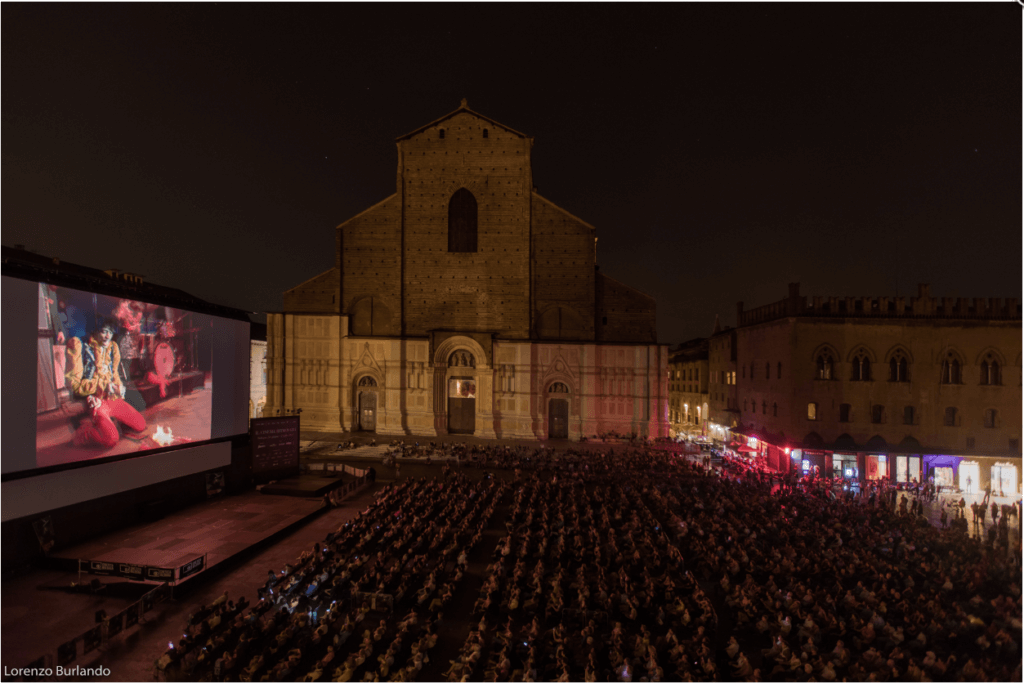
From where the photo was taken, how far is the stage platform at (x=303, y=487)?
22234 millimetres

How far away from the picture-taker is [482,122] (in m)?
38.9

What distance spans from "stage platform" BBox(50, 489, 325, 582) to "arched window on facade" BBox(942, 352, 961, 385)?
31.7m

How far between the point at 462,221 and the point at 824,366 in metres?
27.0

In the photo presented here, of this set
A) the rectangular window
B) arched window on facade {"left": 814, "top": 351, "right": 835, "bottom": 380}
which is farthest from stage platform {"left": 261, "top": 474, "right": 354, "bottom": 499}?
the rectangular window

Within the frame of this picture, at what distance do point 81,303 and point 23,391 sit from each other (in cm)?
332

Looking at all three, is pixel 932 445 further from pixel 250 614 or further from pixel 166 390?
pixel 166 390

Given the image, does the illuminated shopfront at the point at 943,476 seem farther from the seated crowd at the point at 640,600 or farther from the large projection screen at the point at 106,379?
the large projection screen at the point at 106,379

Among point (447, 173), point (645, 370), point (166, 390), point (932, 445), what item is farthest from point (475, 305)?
point (932, 445)

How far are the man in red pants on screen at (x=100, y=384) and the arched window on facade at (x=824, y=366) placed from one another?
1265 inches

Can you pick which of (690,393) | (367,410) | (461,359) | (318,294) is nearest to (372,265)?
(318,294)

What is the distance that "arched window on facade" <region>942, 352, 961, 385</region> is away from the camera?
1008 inches

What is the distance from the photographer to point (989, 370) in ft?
83.0

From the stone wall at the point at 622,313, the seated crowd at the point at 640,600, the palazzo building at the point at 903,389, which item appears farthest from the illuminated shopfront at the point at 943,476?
the stone wall at the point at 622,313

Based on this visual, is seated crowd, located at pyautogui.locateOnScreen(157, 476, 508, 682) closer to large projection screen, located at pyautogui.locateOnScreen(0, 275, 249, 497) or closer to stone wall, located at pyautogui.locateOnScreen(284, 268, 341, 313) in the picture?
large projection screen, located at pyautogui.locateOnScreen(0, 275, 249, 497)
